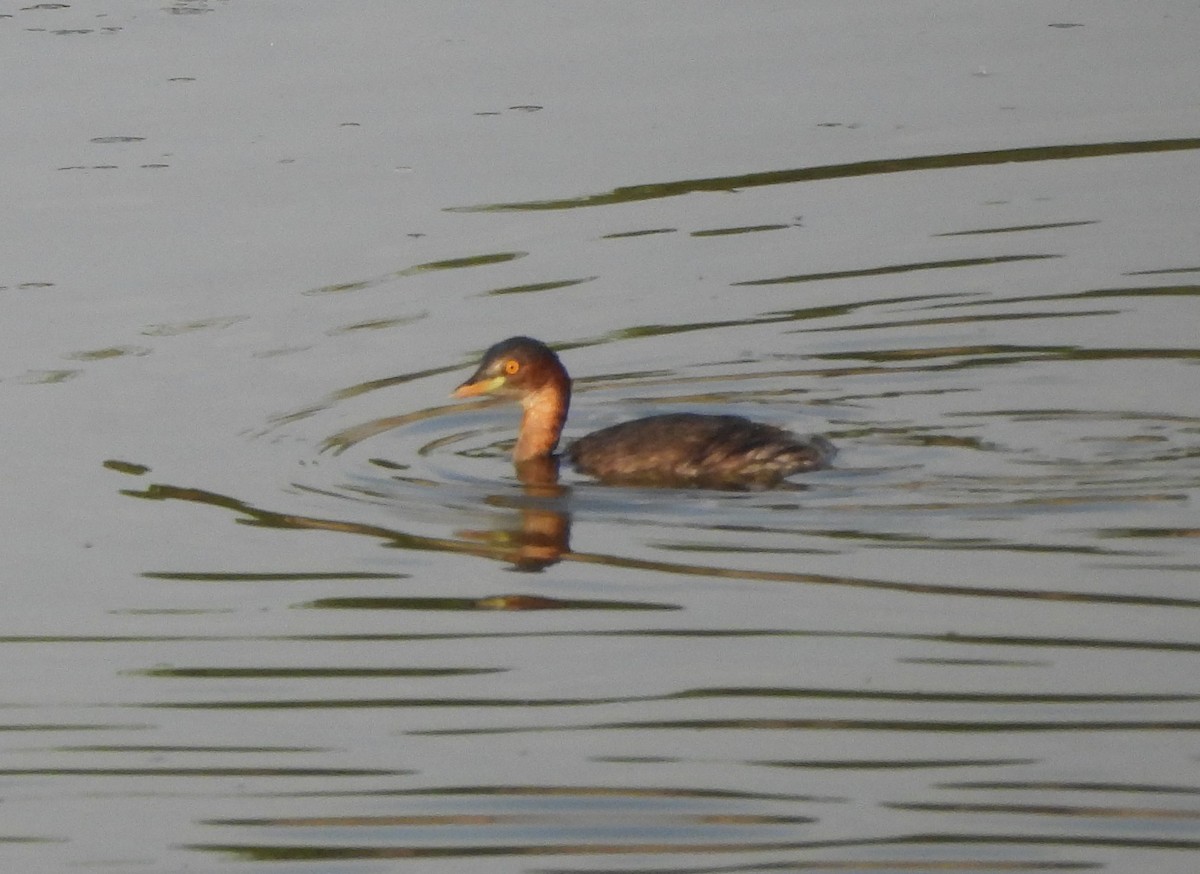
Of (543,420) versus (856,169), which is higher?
(856,169)

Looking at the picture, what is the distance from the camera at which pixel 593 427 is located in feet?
40.7

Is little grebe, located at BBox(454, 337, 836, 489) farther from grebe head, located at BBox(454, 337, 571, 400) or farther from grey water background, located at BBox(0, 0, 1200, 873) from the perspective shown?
grey water background, located at BBox(0, 0, 1200, 873)

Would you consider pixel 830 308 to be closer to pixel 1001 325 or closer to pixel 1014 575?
pixel 1001 325

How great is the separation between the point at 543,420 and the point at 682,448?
3.29 ft

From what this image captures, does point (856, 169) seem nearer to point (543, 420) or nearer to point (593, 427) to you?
point (593, 427)

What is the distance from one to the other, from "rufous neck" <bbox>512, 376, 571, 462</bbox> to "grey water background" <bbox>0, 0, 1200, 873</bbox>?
262 mm

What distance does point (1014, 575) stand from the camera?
8.99m

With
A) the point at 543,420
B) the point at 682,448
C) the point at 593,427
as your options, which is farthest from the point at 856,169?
the point at 682,448

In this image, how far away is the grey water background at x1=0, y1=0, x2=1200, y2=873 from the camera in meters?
7.23

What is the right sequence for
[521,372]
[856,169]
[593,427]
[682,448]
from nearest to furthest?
[682,448], [521,372], [593,427], [856,169]

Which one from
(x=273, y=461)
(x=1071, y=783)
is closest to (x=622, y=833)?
(x=1071, y=783)

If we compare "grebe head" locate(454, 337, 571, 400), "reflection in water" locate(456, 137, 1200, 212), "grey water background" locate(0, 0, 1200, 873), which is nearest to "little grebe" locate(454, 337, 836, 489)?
"grebe head" locate(454, 337, 571, 400)

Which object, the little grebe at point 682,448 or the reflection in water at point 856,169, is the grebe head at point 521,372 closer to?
the little grebe at point 682,448

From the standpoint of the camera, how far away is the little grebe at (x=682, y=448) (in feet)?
35.3
